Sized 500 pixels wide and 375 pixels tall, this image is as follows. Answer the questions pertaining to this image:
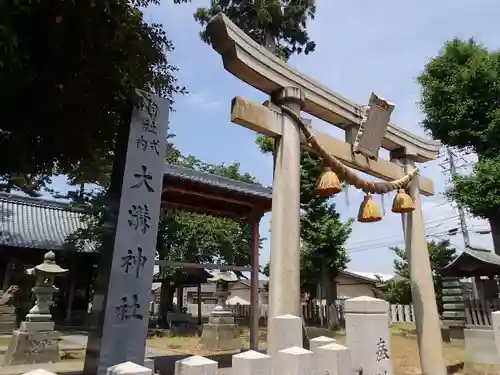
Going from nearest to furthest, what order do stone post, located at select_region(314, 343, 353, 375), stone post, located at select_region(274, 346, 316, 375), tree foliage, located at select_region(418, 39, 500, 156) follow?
stone post, located at select_region(274, 346, 316, 375)
stone post, located at select_region(314, 343, 353, 375)
tree foliage, located at select_region(418, 39, 500, 156)

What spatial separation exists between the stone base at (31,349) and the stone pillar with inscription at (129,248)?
5.23 meters

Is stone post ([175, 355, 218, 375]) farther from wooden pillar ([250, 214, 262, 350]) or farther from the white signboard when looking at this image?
wooden pillar ([250, 214, 262, 350])

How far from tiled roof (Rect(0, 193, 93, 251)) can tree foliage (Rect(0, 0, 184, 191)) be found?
48.7ft

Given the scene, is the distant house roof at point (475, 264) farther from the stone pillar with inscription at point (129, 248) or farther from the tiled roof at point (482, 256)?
the stone pillar with inscription at point (129, 248)

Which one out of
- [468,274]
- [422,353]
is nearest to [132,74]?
[422,353]

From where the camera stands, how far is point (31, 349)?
875 cm

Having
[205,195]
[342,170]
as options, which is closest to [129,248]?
[342,170]

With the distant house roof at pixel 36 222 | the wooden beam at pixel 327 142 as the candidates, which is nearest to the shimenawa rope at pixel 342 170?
the wooden beam at pixel 327 142

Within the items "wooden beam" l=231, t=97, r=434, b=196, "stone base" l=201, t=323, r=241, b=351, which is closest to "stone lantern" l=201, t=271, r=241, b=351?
"stone base" l=201, t=323, r=241, b=351

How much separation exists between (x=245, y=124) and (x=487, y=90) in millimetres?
14163

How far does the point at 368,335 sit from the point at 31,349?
8196mm

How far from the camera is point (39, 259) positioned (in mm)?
18812

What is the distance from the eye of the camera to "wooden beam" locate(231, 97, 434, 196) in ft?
16.1

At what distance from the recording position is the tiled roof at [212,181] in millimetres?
8070
